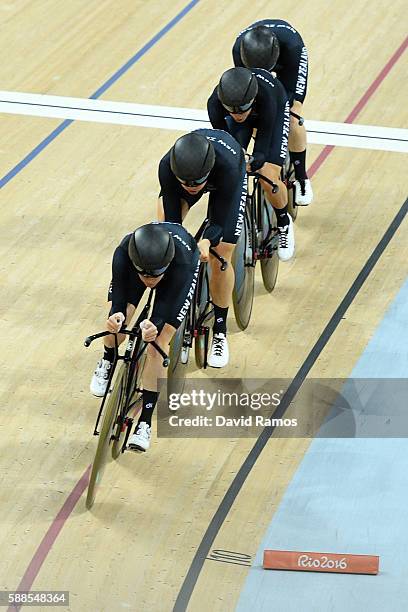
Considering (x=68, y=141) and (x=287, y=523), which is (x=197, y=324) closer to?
(x=287, y=523)

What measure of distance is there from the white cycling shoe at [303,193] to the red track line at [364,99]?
0.49 metres

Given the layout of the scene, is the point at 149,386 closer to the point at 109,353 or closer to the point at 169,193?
the point at 109,353

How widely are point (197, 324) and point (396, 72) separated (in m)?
4.00

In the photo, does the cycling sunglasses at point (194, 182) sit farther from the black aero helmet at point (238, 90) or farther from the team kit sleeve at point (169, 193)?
the black aero helmet at point (238, 90)

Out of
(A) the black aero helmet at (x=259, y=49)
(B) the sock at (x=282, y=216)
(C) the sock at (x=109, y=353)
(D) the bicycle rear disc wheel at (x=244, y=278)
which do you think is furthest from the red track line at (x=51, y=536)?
Result: (A) the black aero helmet at (x=259, y=49)

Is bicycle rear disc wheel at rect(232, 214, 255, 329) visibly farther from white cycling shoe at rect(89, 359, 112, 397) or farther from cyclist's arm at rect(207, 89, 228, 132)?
white cycling shoe at rect(89, 359, 112, 397)

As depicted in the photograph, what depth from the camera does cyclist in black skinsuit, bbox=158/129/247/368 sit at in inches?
217

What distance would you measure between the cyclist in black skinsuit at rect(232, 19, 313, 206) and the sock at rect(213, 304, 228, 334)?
137 centimetres

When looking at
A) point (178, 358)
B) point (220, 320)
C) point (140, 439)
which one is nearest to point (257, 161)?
point (220, 320)

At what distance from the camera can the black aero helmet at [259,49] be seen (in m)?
6.62

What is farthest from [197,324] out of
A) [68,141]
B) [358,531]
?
[68,141]

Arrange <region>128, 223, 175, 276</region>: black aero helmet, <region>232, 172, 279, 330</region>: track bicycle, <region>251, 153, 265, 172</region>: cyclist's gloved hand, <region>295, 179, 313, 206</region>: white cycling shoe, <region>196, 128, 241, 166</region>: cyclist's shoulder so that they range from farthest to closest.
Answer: <region>295, 179, 313, 206</region>: white cycling shoe < <region>232, 172, 279, 330</region>: track bicycle < <region>251, 153, 265, 172</region>: cyclist's gloved hand < <region>196, 128, 241, 166</region>: cyclist's shoulder < <region>128, 223, 175, 276</region>: black aero helmet

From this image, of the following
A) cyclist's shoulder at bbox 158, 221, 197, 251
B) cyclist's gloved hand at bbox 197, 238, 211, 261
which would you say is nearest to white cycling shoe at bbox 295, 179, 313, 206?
cyclist's gloved hand at bbox 197, 238, 211, 261

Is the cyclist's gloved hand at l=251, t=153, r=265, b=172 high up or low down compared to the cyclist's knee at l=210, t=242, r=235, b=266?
up
